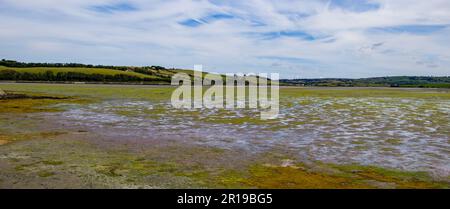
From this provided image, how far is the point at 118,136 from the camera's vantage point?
18562 millimetres

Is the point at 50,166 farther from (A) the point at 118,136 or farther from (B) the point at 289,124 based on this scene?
(B) the point at 289,124

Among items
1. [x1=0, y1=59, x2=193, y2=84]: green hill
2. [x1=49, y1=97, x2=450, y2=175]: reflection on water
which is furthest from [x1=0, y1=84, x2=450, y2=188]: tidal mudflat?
[x1=0, y1=59, x2=193, y2=84]: green hill

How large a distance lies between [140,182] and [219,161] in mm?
3489

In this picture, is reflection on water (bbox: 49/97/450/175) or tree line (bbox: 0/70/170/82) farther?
tree line (bbox: 0/70/170/82)

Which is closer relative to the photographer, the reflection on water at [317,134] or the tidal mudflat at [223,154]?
the tidal mudflat at [223,154]

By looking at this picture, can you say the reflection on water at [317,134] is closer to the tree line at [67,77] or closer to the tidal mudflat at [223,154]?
the tidal mudflat at [223,154]

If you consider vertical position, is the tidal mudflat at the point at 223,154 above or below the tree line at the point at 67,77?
below

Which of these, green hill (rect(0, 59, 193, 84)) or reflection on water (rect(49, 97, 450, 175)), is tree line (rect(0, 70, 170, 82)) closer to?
green hill (rect(0, 59, 193, 84))

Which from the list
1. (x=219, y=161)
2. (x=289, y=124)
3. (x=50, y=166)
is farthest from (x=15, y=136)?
(x=289, y=124)

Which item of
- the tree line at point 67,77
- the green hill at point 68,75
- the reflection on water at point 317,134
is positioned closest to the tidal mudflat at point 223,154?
the reflection on water at point 317,134

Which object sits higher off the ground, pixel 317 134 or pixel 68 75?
pixel 68 75

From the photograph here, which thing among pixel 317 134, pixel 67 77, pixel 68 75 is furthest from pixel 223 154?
pixel 68 75

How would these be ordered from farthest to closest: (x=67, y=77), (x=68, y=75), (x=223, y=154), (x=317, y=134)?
1. (x=68, y=75)
2. (x=67, y=77)
3. (x=317, y=134)
4. (x=223, y=154)

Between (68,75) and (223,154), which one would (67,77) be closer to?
(68,75)
